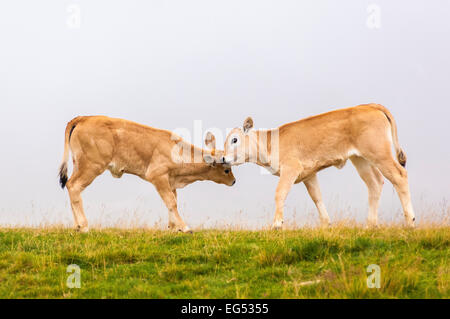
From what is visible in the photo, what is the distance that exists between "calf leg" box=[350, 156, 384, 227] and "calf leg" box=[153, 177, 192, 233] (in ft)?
15.5

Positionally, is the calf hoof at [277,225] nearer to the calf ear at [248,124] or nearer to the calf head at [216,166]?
the calf head at [216,166]

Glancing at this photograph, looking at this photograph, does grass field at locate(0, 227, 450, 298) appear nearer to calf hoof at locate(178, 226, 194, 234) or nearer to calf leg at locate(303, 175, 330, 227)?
calf hoof at locate(178, 226, 194, 234)

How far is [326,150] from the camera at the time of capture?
13000mm

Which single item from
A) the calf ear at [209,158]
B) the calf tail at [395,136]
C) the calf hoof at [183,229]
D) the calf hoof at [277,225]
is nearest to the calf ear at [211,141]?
the calf ear at [209,158]

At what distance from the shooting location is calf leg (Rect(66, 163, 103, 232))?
12.8 metres

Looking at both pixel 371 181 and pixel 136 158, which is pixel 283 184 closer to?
pixel 371 181

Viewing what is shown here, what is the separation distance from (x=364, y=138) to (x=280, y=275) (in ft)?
17.3

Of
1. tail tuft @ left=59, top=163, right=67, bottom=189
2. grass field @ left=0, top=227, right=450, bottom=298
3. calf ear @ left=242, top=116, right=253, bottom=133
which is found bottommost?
grass field @ left=0, top=227, right=450, bottom=298

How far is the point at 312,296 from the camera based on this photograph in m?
7.32

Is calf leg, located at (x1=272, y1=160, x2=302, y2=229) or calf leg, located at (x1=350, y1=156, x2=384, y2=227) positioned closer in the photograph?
calf leg, located at (x1=272, y1=160, x2=302, y2=229)

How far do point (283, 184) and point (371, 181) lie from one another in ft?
7.73

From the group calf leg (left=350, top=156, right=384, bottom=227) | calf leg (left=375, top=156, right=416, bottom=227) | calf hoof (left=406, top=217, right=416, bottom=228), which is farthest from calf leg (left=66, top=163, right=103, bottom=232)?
calf hoof (left=406, top=217, right=416, bottom=228)

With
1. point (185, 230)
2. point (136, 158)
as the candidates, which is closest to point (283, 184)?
point (185, 230)
